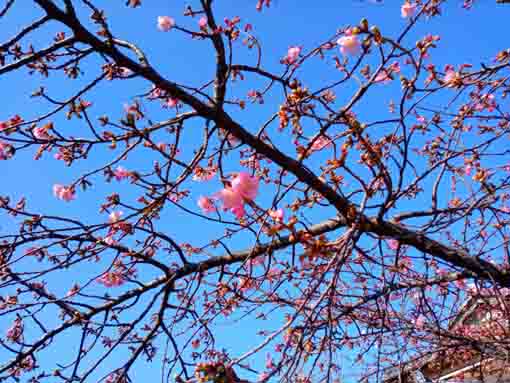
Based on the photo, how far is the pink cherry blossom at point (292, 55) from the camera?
3031 millimetres

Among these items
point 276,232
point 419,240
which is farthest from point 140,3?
point 419,240

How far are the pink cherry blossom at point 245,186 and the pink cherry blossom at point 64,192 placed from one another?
4.70 feet

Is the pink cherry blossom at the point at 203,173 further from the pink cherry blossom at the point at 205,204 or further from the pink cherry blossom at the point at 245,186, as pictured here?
the pink cherry blossom at the point at 245,186

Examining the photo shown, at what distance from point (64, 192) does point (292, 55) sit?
5.77ft

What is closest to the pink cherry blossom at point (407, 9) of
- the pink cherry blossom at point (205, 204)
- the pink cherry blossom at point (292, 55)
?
the pink cherry blossom at point (292, 55)

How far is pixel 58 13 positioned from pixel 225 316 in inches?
91.3

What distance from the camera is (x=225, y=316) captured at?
11.0ft

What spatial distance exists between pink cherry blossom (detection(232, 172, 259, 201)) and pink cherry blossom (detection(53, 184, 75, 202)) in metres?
1.43

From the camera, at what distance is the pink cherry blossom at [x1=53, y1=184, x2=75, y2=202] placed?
279 cm

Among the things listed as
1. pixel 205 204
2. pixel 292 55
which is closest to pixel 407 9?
pixel 292 55

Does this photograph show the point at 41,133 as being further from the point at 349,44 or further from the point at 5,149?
the point at 349,44

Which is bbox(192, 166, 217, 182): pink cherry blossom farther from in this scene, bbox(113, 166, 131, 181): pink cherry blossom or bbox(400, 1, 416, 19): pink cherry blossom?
bbox(400, 1, 416, 19): pink cherry blossom

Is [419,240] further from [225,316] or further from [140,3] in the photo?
[140,3]

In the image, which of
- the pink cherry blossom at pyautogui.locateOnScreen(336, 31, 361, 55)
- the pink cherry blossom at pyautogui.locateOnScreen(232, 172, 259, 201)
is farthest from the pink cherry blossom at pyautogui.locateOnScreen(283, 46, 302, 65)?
the pink cherry blossom at pyautogui.locateOnScreen(232, 172, 259, 201)
